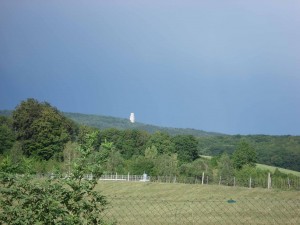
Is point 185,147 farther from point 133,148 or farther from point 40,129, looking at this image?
point 40,129

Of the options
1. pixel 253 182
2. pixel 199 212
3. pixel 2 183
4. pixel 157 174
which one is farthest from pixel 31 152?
pixel 2 183

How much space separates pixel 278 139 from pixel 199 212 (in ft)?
220

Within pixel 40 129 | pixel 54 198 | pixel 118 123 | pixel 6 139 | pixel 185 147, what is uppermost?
pixel 118 123

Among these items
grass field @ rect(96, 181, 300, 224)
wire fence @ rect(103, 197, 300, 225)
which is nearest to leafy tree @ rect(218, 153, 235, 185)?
grass field @ rect(96, 181, 300, 224)

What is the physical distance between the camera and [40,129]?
64688mm

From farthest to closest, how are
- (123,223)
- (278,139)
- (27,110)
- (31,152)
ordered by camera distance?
1. (278,139)
2. (27,110)
3. (31,152)
4. (123,223)

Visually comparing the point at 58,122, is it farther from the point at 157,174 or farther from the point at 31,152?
the point at 157,174

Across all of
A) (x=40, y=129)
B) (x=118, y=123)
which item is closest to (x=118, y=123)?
(x=118, y=123)

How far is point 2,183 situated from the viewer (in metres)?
8.05

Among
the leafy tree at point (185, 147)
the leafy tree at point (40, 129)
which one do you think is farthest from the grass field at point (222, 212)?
the leafy tree at point (185, 147)

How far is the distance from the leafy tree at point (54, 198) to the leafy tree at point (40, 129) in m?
53.5

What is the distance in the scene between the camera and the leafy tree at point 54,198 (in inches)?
310

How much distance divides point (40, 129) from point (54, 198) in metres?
58.1

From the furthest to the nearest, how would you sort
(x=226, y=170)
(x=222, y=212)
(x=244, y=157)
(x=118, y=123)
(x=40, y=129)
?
1. (x=118, y=123)
2. (x=244, y=157)
3. (x=40, y=129)
4. (x=226, y=170)
5. (x=222, y=212)
